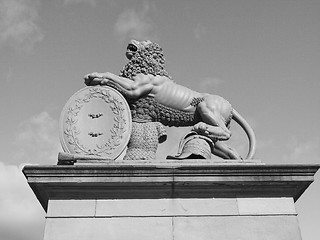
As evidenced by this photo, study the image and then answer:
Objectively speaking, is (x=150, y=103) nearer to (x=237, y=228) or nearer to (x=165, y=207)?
(x=165, y=207)

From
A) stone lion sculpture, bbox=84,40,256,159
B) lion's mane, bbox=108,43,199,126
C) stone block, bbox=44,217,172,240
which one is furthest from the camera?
lion's mane, bbox=108,43,199,126

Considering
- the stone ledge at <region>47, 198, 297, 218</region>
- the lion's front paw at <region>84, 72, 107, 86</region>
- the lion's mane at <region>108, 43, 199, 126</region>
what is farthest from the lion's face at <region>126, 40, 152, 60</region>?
the stone ledge at <region>47, 198, 297, 218</region>

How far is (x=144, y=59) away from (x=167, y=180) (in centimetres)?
310

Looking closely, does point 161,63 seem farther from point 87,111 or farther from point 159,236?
point 159,236

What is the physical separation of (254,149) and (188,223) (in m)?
2.55

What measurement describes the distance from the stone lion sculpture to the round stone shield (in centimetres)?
32

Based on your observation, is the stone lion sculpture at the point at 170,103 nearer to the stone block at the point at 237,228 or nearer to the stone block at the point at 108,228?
the stone block at the point at 237,228

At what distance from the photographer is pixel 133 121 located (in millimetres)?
7711

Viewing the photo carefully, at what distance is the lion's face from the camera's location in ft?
28.1

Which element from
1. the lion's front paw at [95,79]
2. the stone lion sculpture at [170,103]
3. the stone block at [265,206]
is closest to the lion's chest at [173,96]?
the stone lion sculpture at [170,103]

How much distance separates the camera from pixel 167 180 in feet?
20.3

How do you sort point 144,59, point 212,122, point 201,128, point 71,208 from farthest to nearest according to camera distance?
1. point 144,59
2. point 212,122
3. point 201,128
4. point 71,208

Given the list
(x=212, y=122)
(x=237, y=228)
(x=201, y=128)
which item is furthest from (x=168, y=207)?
(x=212, y=122)

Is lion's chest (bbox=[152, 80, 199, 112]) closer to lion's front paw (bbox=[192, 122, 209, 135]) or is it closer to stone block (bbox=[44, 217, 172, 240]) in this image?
lion's front paw (bbox=[192, 122, 209, 135])
